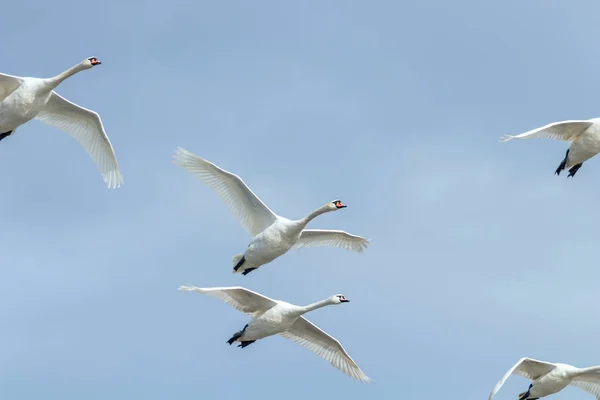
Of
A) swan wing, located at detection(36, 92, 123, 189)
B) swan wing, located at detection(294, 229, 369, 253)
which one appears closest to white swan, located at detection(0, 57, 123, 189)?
swan wing, located at detection(36, 92, 123, 189)

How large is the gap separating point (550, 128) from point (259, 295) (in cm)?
1021

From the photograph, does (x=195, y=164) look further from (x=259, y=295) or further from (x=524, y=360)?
(x=524, y=360)

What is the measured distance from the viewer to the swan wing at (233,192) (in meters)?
40.8

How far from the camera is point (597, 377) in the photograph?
134 ft

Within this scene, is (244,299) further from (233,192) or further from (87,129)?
(87,129)

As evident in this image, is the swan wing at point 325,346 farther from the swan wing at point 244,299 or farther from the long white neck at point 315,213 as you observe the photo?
the long white neck at point 315,213

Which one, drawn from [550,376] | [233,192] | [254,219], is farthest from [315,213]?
[550,376]

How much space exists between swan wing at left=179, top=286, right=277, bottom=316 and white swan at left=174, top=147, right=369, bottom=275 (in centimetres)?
164

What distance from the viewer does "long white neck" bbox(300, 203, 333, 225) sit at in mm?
39312

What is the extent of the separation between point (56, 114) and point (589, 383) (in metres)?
17.7

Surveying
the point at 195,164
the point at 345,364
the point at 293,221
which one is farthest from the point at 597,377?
the point at 195,164

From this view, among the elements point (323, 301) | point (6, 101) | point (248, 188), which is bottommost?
point (323, 301)

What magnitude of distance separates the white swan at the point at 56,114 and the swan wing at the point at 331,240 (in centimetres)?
601

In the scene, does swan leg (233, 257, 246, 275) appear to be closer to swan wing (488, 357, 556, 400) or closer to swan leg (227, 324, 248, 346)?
swan leg (227, 324, 248, 346)
